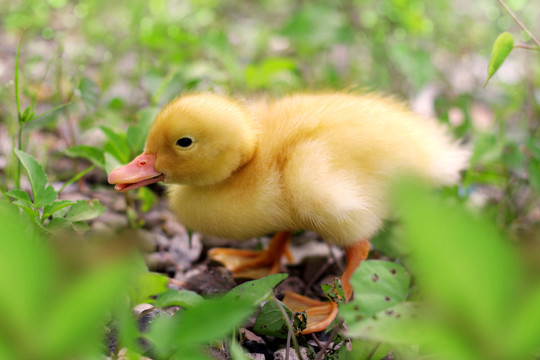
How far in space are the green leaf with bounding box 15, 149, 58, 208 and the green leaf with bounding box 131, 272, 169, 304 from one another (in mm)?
303

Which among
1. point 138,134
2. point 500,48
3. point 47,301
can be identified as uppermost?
point 500,48

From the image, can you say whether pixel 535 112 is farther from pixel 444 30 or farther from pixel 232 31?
pixel 232 31

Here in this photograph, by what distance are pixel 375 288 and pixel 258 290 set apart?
28 centimetres

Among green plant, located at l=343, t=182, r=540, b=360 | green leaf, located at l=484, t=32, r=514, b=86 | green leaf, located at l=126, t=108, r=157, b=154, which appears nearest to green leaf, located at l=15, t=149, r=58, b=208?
green leaf, located at l=126, t=108, r=157, b=154

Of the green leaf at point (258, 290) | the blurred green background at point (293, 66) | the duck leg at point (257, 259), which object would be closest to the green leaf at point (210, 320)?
the green leaf at point (258, 290)

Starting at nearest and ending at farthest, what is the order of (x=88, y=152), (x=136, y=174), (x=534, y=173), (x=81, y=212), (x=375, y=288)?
(x=375, y=288) → (x=81, y=212) → (x=136, y=174) → (x=88, y=152) → (x=534, y=173)

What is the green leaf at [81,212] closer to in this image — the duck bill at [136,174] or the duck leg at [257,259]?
the duck bill at [136,174]

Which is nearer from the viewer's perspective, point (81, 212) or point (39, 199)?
point (39, 199)

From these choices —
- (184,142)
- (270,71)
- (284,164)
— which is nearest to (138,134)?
(184,142)

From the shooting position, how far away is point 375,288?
96 centimetres

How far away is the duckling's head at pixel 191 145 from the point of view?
4.62 feet

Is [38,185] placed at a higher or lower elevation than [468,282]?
lower

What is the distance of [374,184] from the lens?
146 centimetres

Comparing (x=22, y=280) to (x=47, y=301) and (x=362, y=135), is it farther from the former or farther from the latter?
(x=362, y=135)
